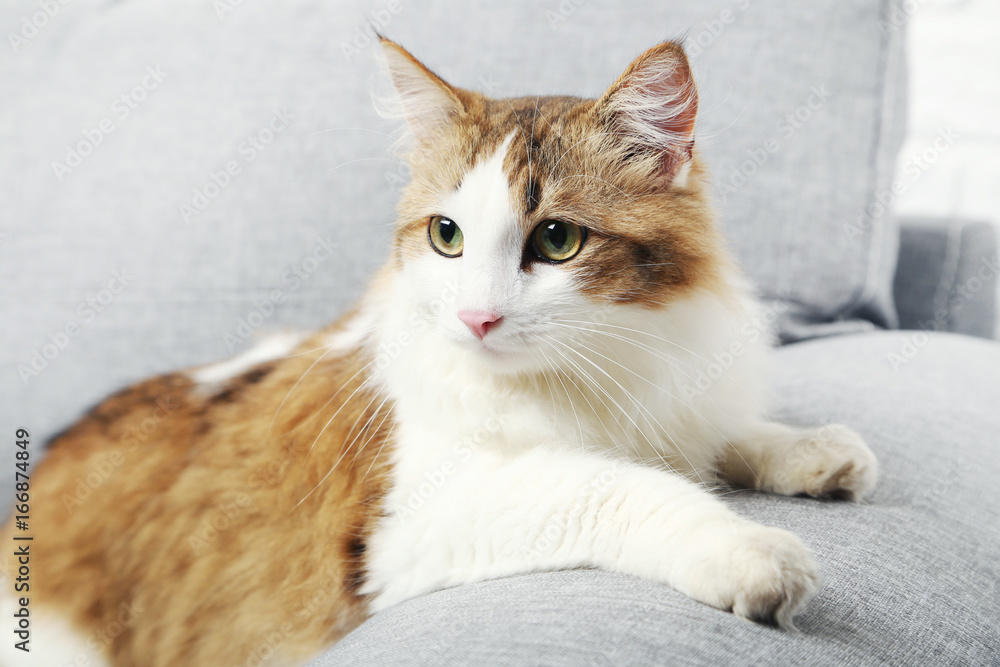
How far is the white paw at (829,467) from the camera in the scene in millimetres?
1029

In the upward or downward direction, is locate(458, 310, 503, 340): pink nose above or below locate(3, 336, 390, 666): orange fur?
above

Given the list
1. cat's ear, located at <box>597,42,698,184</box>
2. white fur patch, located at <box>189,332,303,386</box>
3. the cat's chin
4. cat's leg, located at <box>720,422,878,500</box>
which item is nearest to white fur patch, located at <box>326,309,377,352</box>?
white fur patch, located at <box>189,332,303,386</box>

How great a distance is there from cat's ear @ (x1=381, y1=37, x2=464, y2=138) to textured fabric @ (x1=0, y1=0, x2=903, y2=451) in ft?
2.03

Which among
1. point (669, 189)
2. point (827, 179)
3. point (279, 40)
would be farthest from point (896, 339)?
point (279, 40)

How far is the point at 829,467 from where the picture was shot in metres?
1.04

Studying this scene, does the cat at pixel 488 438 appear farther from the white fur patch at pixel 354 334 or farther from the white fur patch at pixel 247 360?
the white fur patch at pixel 247 360

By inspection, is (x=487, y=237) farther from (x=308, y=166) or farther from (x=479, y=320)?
(x=308, y=166)

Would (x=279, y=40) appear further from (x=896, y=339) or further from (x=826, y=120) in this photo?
(x=896, y=339)

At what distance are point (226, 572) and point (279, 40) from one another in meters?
1.49

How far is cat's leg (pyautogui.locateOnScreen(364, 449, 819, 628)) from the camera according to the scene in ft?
2.43

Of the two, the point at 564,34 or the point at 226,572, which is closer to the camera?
the point at 226,572

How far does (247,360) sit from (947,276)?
215 centimetres

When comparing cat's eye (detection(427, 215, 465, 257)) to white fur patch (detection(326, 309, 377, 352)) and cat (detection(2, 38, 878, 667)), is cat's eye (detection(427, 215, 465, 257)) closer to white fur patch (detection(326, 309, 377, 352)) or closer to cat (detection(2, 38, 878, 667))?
cat (detection(2, 38, 878, 667))

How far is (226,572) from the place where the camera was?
1.19 metres
